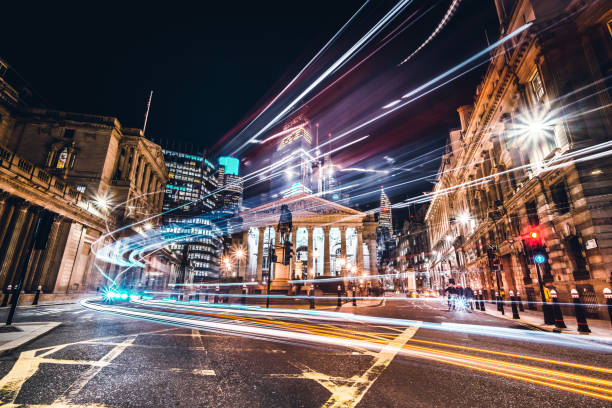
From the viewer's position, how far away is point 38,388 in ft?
11.9

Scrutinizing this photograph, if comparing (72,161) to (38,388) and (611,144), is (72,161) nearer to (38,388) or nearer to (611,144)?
(38,388)

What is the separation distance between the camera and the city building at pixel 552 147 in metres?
14.2

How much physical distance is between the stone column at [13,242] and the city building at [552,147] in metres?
32.4

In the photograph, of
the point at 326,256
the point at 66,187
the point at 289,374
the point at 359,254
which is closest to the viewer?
the point at 289,374

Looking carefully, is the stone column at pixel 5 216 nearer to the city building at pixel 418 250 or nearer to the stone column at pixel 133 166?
the stone column at pixel 133 166

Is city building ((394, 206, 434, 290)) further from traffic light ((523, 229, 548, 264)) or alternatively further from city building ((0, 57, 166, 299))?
traffic light ((523, 229, 548, 264))

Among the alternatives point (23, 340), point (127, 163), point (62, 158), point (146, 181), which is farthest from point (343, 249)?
point (23, 340)

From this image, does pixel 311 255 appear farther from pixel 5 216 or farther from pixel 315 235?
pixel 5 216

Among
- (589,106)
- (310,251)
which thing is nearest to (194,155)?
(310,251)

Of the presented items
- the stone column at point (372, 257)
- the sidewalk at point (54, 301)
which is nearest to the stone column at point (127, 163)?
the sidewalk at point (54, 301)

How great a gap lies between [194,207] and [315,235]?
70.7 m

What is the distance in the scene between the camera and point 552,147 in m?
18.0

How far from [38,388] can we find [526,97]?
95.4ft

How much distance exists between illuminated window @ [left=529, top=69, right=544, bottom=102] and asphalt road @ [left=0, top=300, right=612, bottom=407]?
19142 millimetres
